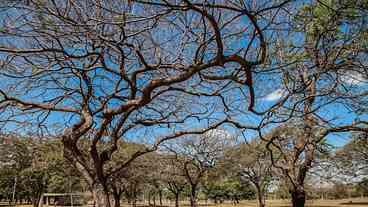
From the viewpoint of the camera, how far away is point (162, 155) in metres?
20.4

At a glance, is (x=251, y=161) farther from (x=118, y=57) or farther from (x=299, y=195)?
(x=118, y=57)

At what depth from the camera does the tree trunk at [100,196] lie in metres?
6.37

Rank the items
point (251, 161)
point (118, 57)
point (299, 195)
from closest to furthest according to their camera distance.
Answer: point (118, 57), point (299, 195), point (251, 161)

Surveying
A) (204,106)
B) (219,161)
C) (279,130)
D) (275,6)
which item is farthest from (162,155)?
(275,6)

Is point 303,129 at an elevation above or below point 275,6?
below

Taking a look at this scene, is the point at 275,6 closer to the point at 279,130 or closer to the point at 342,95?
the point at 342,95

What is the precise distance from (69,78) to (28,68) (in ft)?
3.42

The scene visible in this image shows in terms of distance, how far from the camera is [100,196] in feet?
21.1

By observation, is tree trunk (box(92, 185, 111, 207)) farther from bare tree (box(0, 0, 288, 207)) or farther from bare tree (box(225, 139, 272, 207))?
bare tree (box(225, 139, 272, 207))

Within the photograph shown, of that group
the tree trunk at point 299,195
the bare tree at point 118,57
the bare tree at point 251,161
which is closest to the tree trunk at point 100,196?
the bare tree at point 118,57

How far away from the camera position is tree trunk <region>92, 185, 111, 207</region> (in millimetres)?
6367

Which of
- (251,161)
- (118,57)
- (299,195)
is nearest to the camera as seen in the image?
(118,57)

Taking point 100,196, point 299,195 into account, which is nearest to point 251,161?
point 299,195

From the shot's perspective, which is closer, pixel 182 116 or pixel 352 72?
pixel 352 72
